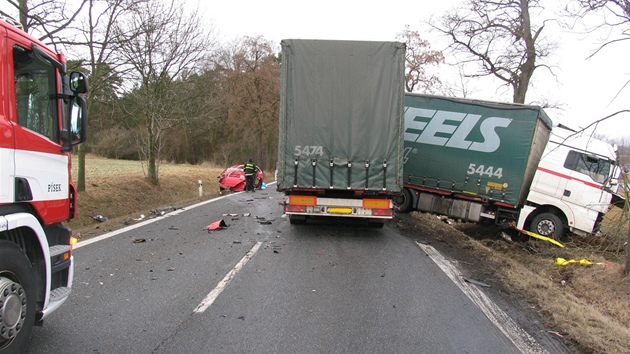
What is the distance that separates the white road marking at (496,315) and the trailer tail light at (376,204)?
1.88 meters

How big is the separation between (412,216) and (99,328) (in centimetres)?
1054

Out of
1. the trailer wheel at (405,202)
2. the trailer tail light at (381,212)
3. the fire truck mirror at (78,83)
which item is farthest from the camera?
the trailer wheel at (405,202)

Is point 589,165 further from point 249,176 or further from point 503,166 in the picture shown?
point 249,176

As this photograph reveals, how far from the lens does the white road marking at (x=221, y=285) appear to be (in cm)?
437

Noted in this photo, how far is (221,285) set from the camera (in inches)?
201

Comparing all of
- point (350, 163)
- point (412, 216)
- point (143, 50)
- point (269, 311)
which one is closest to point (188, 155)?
point (143, 50)

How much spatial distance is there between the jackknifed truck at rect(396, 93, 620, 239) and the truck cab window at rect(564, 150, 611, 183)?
2 cm

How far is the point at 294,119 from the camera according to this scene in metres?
8.21

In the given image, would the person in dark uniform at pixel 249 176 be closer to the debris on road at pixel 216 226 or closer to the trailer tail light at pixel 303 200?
the debris on road at pixel 216 226

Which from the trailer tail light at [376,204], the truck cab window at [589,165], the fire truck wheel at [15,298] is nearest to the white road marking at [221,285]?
the fire truck wheel at [15,298]

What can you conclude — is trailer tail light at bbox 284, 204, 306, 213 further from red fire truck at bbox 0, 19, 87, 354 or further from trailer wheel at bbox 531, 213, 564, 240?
trailer wheel at bbox 531, 213, 564, 240

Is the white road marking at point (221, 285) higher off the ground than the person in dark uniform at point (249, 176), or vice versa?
the white road marking at point (221, 285)

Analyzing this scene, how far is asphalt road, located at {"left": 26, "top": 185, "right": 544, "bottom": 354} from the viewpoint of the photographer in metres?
3.60

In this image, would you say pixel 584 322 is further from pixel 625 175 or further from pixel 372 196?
pixel 372 196
